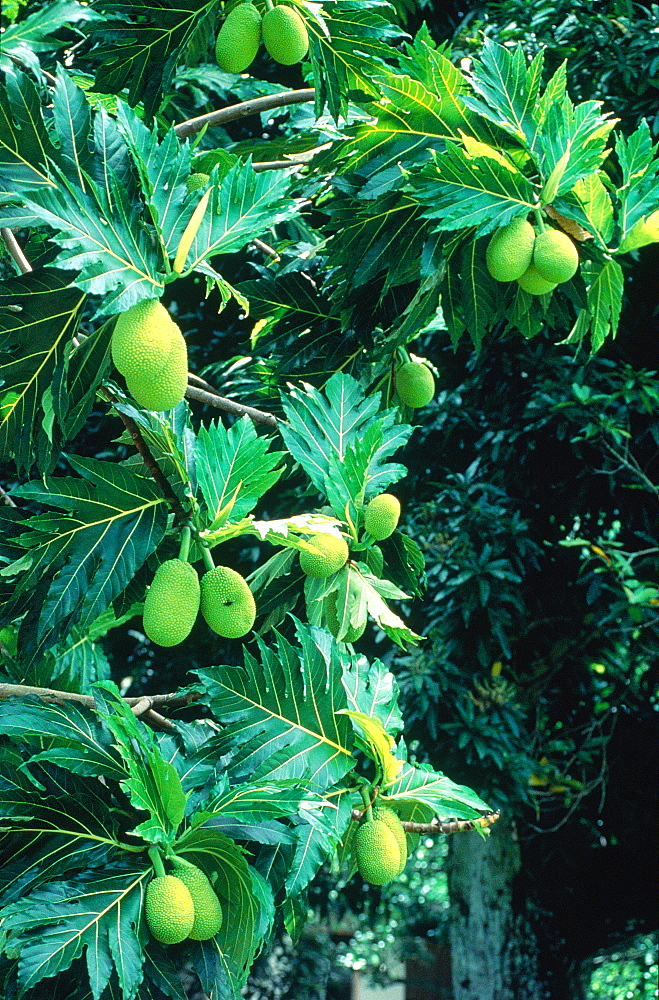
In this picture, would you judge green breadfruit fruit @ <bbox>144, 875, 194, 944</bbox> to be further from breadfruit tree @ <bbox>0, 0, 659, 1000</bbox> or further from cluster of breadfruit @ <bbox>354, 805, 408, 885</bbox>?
cluster of breadfruit @ <bbox>354, 805, 408, 885</bbox>

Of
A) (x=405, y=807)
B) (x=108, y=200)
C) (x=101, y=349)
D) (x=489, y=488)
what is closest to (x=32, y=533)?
(x=101, y=349)

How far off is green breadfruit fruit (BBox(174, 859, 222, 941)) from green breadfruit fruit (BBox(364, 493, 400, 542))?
591 mm

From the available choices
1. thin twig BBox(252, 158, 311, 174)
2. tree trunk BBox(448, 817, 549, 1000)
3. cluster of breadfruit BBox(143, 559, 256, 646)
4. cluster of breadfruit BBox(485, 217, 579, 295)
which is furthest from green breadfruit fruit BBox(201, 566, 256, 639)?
tree trunk BBox(448, 817, 549, 1000)

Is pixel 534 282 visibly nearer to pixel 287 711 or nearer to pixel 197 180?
pixel 197 180

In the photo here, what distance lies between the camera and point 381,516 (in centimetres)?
152

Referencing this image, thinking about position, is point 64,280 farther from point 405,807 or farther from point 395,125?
point 405,807

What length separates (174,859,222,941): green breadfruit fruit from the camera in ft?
3.69

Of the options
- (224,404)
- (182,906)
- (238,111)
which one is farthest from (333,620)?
(238,111)

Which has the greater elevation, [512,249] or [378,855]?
[512,249]

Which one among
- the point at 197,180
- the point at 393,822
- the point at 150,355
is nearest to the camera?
the point at 150,355

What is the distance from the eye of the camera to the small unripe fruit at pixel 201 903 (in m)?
1.13

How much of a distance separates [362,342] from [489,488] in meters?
1.83

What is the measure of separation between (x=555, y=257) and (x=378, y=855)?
0.87m

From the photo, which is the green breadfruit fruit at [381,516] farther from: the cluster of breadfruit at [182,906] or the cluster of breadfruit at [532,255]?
the cluster of breadfruit at [182,906]
